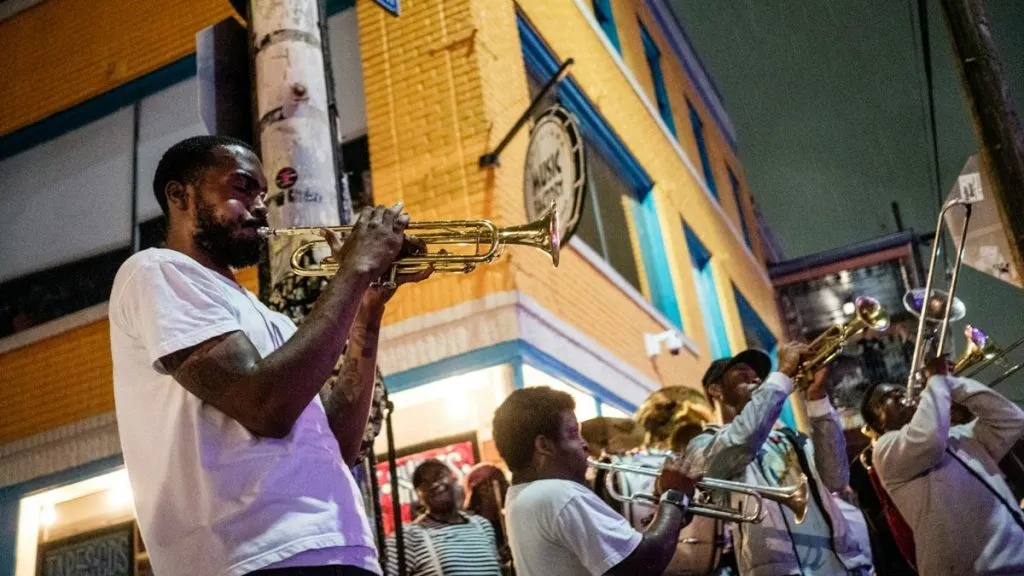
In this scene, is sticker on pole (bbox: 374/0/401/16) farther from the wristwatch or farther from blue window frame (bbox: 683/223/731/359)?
blue window frame (bbox: 683/223/731/359)

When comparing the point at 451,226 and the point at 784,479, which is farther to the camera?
the point at 784,479

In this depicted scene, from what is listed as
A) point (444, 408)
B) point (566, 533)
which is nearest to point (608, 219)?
point (444, 408)

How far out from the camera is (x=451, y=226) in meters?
2.91

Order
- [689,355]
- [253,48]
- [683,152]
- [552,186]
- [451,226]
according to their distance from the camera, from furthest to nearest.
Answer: [683,152] < [689,355] < [552,186] < [253,48] < [451,226]

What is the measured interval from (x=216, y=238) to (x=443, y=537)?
3.66 meters

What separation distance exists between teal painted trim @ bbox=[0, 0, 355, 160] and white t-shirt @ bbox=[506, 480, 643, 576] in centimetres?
756

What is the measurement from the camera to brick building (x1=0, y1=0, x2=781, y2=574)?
23.6ft

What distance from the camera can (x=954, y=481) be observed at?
16.4 feet

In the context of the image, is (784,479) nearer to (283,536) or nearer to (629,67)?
(283,536)

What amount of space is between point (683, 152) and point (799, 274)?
9.14 m

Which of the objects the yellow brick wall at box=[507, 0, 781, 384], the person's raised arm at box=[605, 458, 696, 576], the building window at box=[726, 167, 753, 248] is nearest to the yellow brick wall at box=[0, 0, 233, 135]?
the yellow brick wall at box=[507, 0, 781, 384]

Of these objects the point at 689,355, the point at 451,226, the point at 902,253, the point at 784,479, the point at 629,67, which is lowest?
the point at 784,479

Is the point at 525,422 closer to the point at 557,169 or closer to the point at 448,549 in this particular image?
the point at 448,549

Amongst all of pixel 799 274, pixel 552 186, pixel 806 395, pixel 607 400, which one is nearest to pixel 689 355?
pixel 607 400
